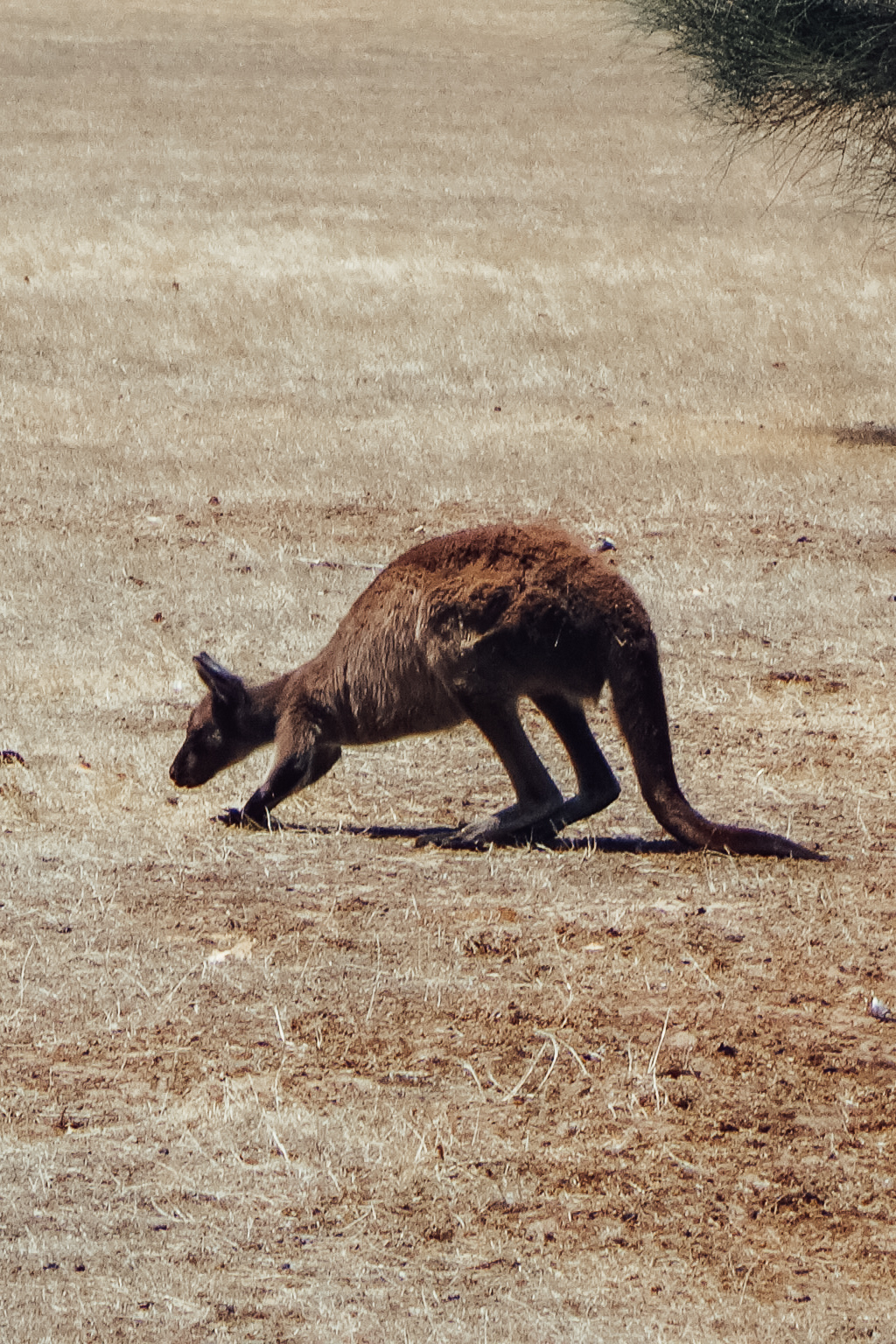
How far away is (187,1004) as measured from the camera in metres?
4.66

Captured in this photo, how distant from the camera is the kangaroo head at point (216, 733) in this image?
6527mm

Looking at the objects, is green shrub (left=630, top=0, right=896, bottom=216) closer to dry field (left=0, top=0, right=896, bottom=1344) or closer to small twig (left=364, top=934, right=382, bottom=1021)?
dry field (left=0, top=0, right=896, bottom=1344)

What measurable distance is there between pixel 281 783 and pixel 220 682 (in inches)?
19.9

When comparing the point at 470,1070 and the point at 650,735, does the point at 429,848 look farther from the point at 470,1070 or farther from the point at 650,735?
the point at 470,1070

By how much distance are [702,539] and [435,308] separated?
752cm

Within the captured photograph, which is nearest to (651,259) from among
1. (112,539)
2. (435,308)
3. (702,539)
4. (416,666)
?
(435,308)

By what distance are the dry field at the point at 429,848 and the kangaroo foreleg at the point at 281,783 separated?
10 centimetres

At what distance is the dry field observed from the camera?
11.7 feet

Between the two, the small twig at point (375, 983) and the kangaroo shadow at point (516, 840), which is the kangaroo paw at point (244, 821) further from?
the small twig at point (375, 983)

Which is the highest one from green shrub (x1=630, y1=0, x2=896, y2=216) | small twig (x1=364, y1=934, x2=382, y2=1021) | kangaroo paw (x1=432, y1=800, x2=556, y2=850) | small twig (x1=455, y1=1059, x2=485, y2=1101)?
green shrub (x1=630, y1=0, x2=896, y2=216)

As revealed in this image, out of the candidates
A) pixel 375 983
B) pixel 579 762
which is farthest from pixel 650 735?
pixel 375 983

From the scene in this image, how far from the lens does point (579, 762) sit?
6.07 metres

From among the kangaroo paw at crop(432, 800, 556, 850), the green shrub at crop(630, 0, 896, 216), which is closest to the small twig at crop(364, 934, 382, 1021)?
the kangaroo paw at crop(432, 800, 556, 850)

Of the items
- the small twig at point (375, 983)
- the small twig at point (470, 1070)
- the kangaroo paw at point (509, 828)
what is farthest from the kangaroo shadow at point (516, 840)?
the small twig at point (470, 1070)
